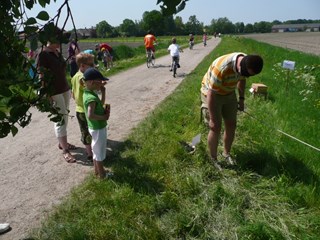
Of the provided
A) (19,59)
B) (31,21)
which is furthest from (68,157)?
(31,21)

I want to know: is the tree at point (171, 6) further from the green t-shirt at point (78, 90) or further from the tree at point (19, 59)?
the green t-shirt at point (78, 90)

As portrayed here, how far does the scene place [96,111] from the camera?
4180 millimetres

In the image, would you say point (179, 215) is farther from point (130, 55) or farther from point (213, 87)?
point (130, 55)

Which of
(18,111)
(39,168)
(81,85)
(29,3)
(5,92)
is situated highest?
(29,3)

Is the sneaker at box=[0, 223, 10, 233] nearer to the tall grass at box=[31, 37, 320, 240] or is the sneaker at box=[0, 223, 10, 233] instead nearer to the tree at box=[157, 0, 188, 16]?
the tall grass at box=[31, 37, 320, 240]

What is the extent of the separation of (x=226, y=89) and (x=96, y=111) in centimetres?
166

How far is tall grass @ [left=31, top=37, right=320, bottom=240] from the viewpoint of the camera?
3.22 m

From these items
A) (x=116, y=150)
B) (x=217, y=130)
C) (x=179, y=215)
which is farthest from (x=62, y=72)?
(x=179, y=215)

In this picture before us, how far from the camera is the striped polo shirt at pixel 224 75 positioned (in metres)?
3.96

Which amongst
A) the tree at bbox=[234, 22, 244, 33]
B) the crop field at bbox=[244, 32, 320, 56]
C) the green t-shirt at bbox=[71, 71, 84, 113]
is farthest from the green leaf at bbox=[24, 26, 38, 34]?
the tree at bbox=[234, 22, 244, 33]

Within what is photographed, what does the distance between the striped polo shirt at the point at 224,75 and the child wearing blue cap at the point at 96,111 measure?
1390 millimetres

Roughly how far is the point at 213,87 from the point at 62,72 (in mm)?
2362

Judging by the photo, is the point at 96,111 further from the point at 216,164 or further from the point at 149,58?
the point at 149,58

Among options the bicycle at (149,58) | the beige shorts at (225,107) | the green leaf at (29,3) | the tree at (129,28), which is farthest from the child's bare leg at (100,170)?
the tree at (129,28)
